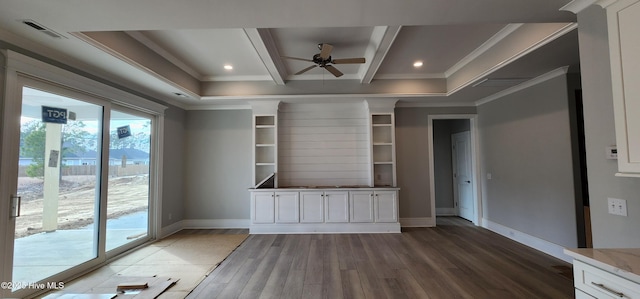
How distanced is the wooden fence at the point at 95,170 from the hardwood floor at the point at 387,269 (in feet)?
6.99

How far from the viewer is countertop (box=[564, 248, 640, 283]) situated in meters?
1.16

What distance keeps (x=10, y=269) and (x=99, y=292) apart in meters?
0.77

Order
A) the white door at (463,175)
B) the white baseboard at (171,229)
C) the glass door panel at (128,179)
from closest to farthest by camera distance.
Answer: the glass door panel at (128,179), the white baseboard at (171,229), the white door at (463,175)

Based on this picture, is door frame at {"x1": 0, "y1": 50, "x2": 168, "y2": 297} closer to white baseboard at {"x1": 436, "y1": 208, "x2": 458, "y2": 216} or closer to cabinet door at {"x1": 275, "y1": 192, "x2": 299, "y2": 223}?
cabinet door at {"x1": 275, "y1": 192, "x2": 299, "y2": 223}

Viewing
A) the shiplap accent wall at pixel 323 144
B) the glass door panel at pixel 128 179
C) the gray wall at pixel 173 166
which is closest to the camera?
the glass door panel at pixel 128 179

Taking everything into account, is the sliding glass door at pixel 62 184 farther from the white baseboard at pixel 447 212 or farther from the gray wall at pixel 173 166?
the white baseboard at pixel 447 212

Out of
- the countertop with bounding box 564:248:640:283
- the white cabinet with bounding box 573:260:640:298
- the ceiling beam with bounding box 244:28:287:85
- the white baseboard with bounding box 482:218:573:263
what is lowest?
the white baseboard with bounding box 482:218:573:263

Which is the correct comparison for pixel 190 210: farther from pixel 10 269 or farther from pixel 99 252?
pixel 10 269

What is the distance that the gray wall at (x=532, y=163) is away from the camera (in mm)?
3430

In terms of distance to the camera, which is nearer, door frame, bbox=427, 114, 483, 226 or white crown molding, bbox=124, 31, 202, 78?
white crown molding, bbox=124, 31, 202, 78

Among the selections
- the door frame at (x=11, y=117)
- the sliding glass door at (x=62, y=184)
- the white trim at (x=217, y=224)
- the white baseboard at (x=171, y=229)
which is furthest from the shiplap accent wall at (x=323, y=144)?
the door frame at (x=11, y=117)

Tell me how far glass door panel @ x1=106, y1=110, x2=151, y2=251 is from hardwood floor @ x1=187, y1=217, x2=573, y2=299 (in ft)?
6.00

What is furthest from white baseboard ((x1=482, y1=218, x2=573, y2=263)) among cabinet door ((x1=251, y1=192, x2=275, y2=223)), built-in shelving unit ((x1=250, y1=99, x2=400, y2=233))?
cabinet door ((x1=251, y1=192, x2=275, y2=223))

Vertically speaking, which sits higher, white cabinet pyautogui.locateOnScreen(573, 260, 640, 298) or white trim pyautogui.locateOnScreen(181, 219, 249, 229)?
white cabinet pyautogui.locateOnScreen(573, 260, 640, 298)
